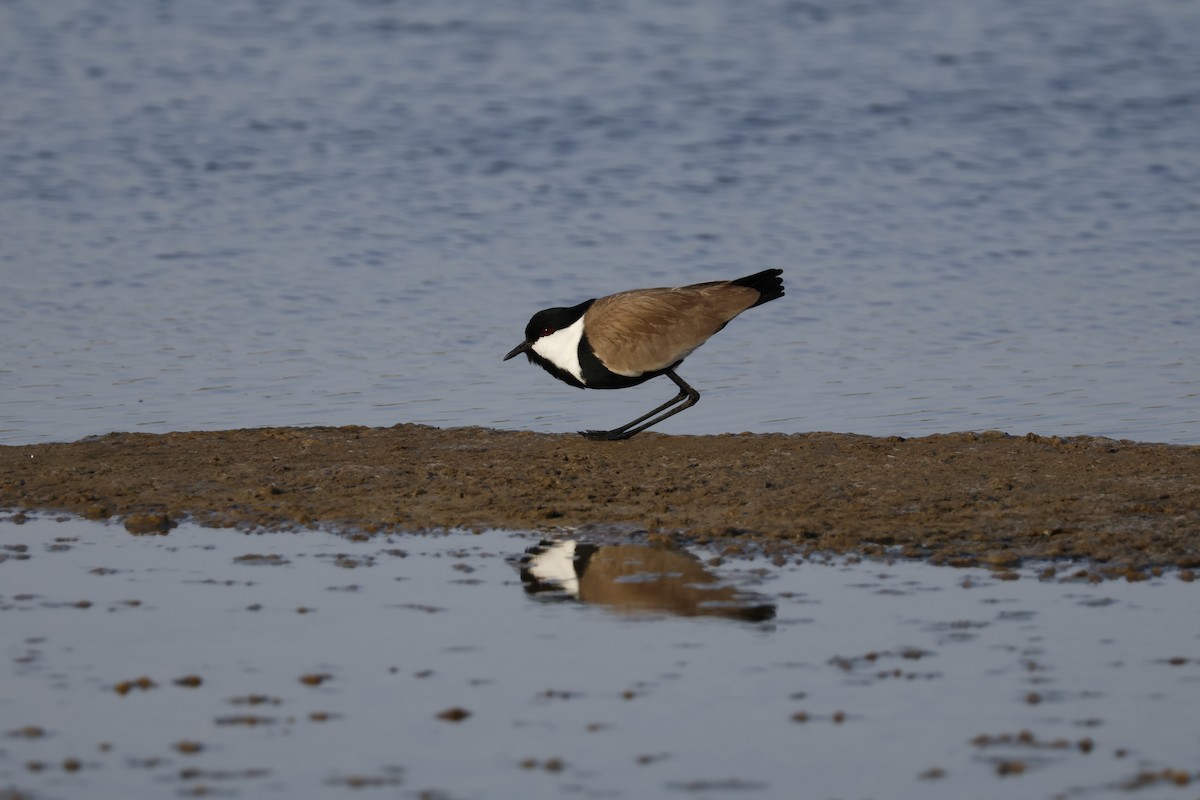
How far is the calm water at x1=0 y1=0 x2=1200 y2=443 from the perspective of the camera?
10586 mm

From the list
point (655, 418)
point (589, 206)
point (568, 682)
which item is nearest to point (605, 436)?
point (655, 418)

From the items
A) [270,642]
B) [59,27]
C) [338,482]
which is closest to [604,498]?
[338,482]

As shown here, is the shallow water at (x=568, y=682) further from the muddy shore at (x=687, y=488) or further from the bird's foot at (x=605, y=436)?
the bird's foot at (x=605, y=436)

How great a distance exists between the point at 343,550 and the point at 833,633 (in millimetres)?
2209

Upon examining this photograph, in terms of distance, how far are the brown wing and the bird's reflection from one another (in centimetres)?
226

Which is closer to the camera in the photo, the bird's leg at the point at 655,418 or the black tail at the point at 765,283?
the bird's leg at the point at 655,418

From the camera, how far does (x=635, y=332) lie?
9.09m

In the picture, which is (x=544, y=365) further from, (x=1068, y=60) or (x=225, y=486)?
(x=1068, y=60)

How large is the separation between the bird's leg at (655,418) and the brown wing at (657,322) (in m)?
0.24

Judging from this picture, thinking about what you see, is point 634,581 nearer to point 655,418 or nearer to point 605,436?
point 605,436

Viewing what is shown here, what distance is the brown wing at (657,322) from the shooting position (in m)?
9.06

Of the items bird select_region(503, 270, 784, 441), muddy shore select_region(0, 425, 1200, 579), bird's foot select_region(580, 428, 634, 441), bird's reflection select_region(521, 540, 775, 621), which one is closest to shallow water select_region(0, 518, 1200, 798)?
bird's reflection select_region(521, 540, 775, 621)

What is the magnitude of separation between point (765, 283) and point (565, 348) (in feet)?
3.91

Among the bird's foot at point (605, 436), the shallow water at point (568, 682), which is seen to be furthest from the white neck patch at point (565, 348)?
the shallow water at point (568, 682)
